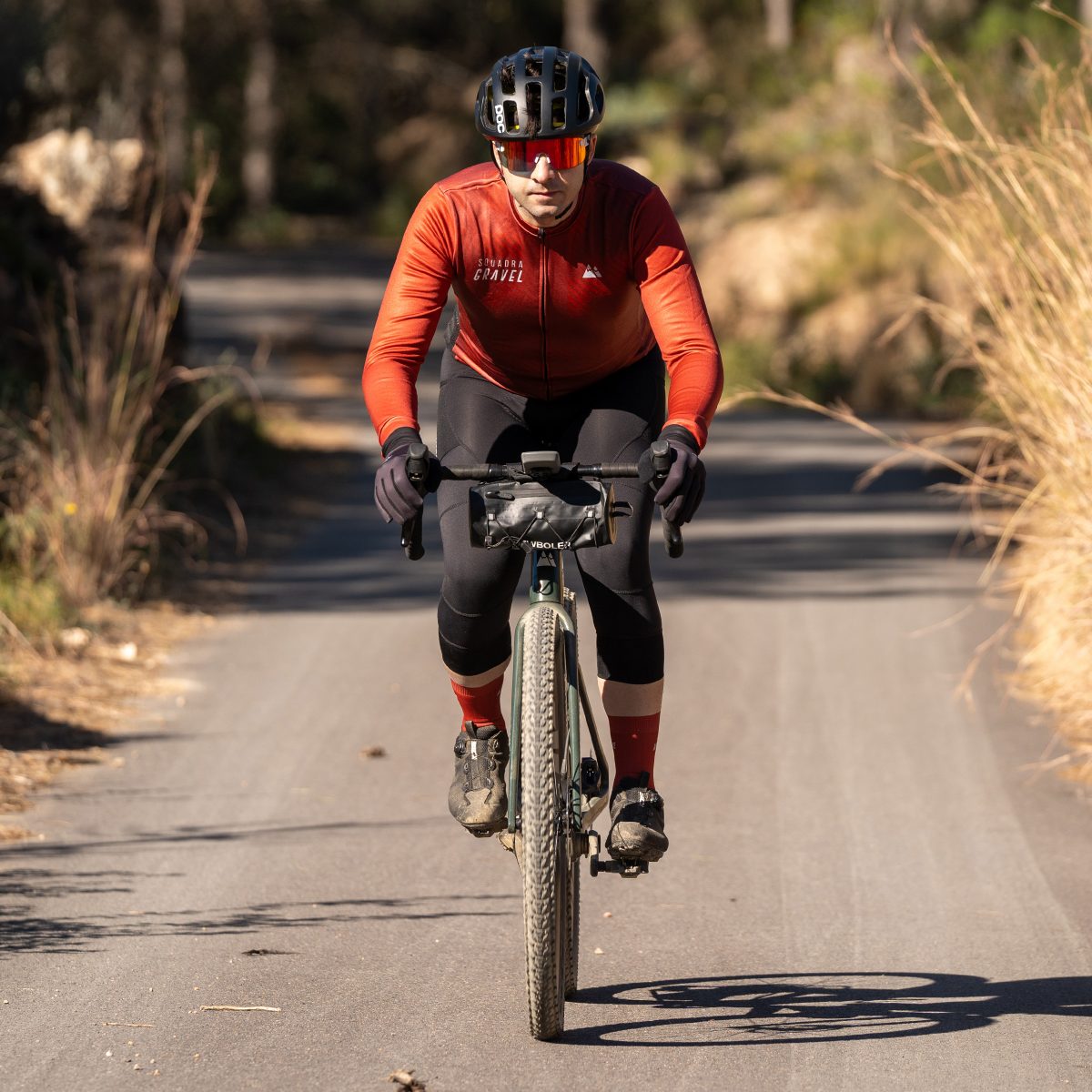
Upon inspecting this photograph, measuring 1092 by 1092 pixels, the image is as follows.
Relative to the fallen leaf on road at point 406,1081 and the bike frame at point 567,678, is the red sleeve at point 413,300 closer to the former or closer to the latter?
the bike frame at point 567,678

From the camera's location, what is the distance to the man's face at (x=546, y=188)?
4.47m

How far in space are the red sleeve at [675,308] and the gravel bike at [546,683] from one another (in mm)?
321

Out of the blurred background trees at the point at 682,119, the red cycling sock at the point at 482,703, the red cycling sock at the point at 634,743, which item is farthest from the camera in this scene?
the blurred background trees at the point at 682,119

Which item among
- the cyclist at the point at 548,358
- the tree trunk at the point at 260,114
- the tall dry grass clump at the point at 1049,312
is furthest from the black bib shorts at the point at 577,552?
the tree trunk at the point at 260,114

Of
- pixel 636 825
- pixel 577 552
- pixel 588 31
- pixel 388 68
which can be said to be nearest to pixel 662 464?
pixel 577 552

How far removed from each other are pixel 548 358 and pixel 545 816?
128 centimetres

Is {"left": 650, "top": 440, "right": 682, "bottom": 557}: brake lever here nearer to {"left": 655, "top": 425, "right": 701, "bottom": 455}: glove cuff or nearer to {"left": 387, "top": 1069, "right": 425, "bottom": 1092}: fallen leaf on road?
{"left": 655, "top": 425, "right": 701, "bottom": 455}: glove cuff

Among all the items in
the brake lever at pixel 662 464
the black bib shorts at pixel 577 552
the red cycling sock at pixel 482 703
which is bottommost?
the red cycling sock at pixel 482 703

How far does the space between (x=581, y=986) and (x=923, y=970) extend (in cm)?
96

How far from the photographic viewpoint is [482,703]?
193 inches

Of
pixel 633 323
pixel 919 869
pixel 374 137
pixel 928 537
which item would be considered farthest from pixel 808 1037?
pixel 374 137

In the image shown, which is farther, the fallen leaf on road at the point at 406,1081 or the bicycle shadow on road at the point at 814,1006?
the bicycle shadow on road at the point at 814,1006

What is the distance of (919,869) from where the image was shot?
5.89 m

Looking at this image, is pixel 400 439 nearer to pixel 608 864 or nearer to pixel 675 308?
pixel 675 308
